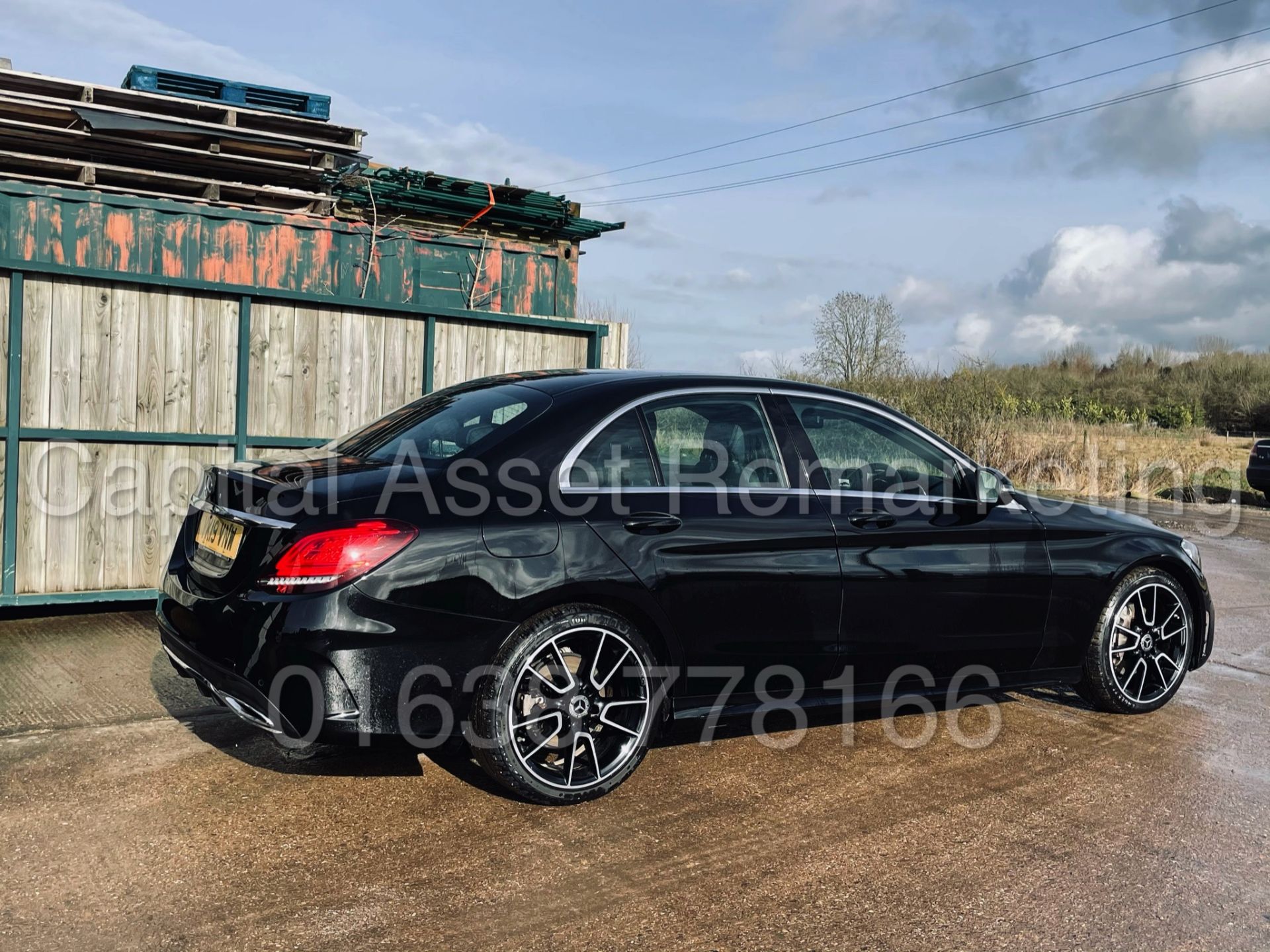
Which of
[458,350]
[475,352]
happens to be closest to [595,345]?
[475,352]

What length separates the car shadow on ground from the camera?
4.49m

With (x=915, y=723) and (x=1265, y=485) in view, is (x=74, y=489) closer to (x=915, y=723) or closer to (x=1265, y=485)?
(x=915, y=723)

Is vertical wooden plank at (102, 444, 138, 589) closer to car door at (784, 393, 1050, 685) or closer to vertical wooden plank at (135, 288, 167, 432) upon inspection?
vertical wooden plank at (135, 288, 167, 432)

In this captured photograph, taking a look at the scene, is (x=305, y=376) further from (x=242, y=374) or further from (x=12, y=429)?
(x=12, y=429)

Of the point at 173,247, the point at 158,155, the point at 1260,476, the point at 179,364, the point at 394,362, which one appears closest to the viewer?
the point at 179,364

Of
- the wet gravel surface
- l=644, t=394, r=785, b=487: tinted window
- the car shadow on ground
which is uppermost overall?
l=644, t=394, r=785, b=487: tinted window

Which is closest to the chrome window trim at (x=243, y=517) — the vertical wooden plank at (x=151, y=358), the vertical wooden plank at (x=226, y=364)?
the vertical wooden plank at (x=151, y=358)

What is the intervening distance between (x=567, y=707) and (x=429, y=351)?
4600mm

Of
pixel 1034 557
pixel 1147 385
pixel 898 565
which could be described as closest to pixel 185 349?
pixel 898 565

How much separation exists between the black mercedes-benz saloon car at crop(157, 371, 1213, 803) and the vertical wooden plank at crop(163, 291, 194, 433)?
2854mm

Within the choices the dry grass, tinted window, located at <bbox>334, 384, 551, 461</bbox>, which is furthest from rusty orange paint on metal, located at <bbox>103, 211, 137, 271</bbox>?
the dry grass

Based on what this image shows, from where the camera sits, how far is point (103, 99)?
9812 millimetres

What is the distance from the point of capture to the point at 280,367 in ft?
25.1

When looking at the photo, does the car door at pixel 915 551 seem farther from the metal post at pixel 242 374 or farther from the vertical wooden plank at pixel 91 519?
the vertical wooden plank at pixel 91 519
